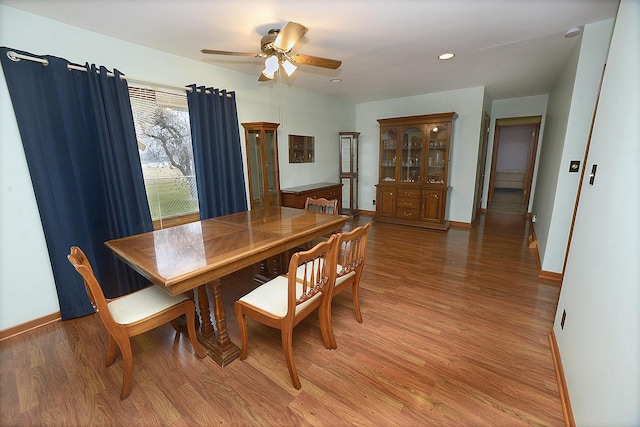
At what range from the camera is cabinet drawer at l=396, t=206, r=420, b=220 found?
4.84m

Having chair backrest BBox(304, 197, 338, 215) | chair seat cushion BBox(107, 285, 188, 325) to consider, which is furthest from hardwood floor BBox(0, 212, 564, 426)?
chair backrest BBox(304, 197, 338, 215)

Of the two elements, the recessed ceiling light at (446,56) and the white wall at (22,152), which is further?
the recessed ceiling light at (446,56)

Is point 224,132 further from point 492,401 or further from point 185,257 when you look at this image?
point 492,401

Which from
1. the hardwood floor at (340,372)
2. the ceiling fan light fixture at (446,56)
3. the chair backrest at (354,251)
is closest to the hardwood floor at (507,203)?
the hardwood floor at (340,372)

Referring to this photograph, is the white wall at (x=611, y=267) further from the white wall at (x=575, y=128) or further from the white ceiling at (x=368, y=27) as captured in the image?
the white wall at (x=575, y=128)

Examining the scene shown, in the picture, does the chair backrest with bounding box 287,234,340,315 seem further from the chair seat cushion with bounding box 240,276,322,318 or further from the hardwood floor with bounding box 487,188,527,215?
the hardwood floor with bounding box 487,188,527,215

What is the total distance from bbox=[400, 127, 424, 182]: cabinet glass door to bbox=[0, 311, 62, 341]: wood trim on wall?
4.91m

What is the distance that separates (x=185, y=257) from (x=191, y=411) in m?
0.84

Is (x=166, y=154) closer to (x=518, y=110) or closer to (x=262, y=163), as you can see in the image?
(x=262, y=163)

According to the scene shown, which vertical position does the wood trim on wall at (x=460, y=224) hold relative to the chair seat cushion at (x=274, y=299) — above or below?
below

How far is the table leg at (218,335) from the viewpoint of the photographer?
174 centimetres

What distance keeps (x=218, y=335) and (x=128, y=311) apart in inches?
22.2

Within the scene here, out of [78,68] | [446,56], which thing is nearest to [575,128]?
[446,56]

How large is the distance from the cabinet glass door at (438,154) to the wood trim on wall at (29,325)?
5.07m
